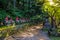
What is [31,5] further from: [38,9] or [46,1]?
[46,1]

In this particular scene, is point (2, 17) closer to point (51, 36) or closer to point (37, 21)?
point (51, 36)

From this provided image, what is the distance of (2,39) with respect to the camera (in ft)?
48.0

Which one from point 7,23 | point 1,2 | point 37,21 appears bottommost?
point 37,21

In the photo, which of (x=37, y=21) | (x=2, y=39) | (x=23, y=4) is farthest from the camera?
(x=23, y=4)

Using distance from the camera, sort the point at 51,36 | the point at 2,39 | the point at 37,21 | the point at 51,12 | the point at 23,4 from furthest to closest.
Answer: the point at 23,4, the point at 37,21, the point at 51,12, the point at 51,36, the point at 2,39

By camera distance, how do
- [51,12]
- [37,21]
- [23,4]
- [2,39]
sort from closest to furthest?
[2,39] → [51,12] → [37,21] → [23,4]

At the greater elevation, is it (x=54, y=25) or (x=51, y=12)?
(x=51, y=12)

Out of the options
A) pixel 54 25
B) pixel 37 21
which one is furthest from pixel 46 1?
pixel 37 21

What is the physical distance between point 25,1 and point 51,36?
1540cm

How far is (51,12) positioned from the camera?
23.8 meters

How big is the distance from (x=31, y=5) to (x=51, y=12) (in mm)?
12294

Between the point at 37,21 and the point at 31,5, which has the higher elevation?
the point at 31,5

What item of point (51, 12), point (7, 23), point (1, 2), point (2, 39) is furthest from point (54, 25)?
point (2, 39)

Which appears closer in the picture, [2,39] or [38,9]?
[2,39]
